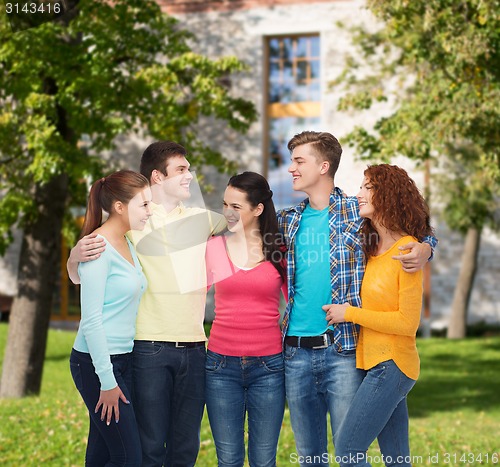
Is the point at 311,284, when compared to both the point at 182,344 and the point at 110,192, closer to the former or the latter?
the point at 182,344

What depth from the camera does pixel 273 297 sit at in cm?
454

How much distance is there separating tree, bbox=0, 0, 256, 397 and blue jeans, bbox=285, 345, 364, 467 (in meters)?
7.48

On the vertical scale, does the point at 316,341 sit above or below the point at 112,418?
above

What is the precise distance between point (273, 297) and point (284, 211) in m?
0.55

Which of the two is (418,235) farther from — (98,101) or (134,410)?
(98,101)

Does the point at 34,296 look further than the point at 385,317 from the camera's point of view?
Yes

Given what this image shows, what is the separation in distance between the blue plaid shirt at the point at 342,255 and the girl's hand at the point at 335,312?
0.09 meters

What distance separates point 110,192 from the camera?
419 cm

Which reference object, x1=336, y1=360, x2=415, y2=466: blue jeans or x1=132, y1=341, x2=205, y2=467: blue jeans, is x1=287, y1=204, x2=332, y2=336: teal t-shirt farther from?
x1=132, y1=341, x2=205, y2=467: blue jeans

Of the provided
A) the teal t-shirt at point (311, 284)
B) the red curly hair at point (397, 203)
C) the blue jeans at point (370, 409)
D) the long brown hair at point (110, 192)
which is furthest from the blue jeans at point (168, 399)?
the red curly hair at point (397, 203)

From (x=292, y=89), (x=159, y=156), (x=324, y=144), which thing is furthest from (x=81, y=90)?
(x=292, y=89)

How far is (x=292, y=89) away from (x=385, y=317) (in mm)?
20882

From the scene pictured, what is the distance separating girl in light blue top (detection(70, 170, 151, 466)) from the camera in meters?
4.02

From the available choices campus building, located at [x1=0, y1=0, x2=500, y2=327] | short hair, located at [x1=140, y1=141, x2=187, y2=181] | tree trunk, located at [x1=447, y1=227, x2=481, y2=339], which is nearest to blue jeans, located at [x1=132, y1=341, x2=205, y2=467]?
short hair, located at [x1=140, y1=141, x2=187, y2=181]
